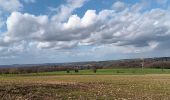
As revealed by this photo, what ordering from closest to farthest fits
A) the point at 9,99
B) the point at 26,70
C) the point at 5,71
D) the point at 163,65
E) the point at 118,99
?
the point at 9,99
the point at 118,99
the point at 5,71
the point at 26,70
the point at 163,65

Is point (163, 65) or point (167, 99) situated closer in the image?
point (167, 99)

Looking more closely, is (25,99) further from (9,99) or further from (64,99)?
(64,99)

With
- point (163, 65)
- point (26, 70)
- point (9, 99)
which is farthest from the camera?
point (163, 65)

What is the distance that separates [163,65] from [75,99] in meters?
127

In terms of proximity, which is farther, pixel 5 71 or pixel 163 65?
pixel 163 65

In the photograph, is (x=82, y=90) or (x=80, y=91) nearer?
(x=80, y=91)

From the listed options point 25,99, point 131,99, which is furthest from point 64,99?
point 131,99

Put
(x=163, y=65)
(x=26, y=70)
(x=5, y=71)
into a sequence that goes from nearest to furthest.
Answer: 1. (x=5, y=71)
2. (x=26, y=70)
3. (x=163, y=65)

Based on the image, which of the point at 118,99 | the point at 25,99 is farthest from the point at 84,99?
the point at 25,99

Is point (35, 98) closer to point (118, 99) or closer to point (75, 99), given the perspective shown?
point (75, 99)

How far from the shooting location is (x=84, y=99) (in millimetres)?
19625

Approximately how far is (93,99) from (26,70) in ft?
339

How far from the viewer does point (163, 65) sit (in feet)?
467

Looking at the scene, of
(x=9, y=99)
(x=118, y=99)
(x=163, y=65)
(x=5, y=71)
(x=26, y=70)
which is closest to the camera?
(x=9, y=99)
